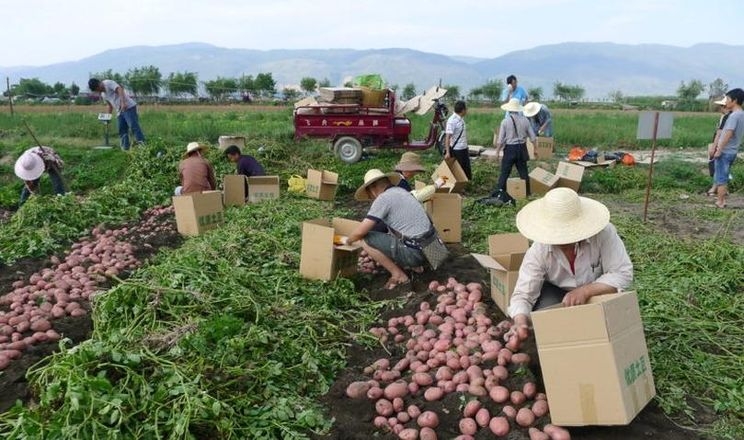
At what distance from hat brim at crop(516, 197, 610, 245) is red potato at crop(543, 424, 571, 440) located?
906 millimetres

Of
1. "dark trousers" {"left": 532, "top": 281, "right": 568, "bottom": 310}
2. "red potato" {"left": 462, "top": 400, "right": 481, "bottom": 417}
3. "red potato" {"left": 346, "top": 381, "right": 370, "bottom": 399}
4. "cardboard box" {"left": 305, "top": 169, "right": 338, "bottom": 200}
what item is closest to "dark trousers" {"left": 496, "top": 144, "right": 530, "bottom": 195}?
"cardboard box" {"left": 305, "top": 169, "right": 338, "bottom": 200}

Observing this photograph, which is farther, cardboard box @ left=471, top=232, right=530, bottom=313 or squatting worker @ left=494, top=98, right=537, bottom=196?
squatting worker @ left=494, top=98, right=537, bottom=196

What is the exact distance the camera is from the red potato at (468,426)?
8.71 feet

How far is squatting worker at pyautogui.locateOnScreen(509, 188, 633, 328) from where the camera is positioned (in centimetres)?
298

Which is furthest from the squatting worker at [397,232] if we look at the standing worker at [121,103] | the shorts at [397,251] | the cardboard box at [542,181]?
the standing worker at [121,103]

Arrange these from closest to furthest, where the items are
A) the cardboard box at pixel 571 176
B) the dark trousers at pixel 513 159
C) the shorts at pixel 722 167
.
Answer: the shorts at pixel 722 167
the dark trousers at pixel 513 159
the cardboard box at pixel 571 176

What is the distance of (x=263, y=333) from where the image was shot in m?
3.40

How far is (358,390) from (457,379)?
1.77ft

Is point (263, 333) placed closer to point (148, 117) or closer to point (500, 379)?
point (500, 379)

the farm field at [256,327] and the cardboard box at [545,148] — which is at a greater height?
the cardboard box at [545,148]

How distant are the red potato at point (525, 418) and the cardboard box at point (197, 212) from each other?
4.53 metres

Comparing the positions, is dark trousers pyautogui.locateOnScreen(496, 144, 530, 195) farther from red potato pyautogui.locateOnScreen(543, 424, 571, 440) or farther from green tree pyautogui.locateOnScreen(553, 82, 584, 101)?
green tree pyautogui.locateOnScreen(553, 82, 584, 101)

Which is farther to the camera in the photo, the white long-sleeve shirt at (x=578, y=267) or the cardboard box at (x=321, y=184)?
the cardboard box at (x=321, y=184)

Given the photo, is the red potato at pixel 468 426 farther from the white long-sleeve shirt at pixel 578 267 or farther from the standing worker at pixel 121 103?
the standing worker at pixel 121 103
